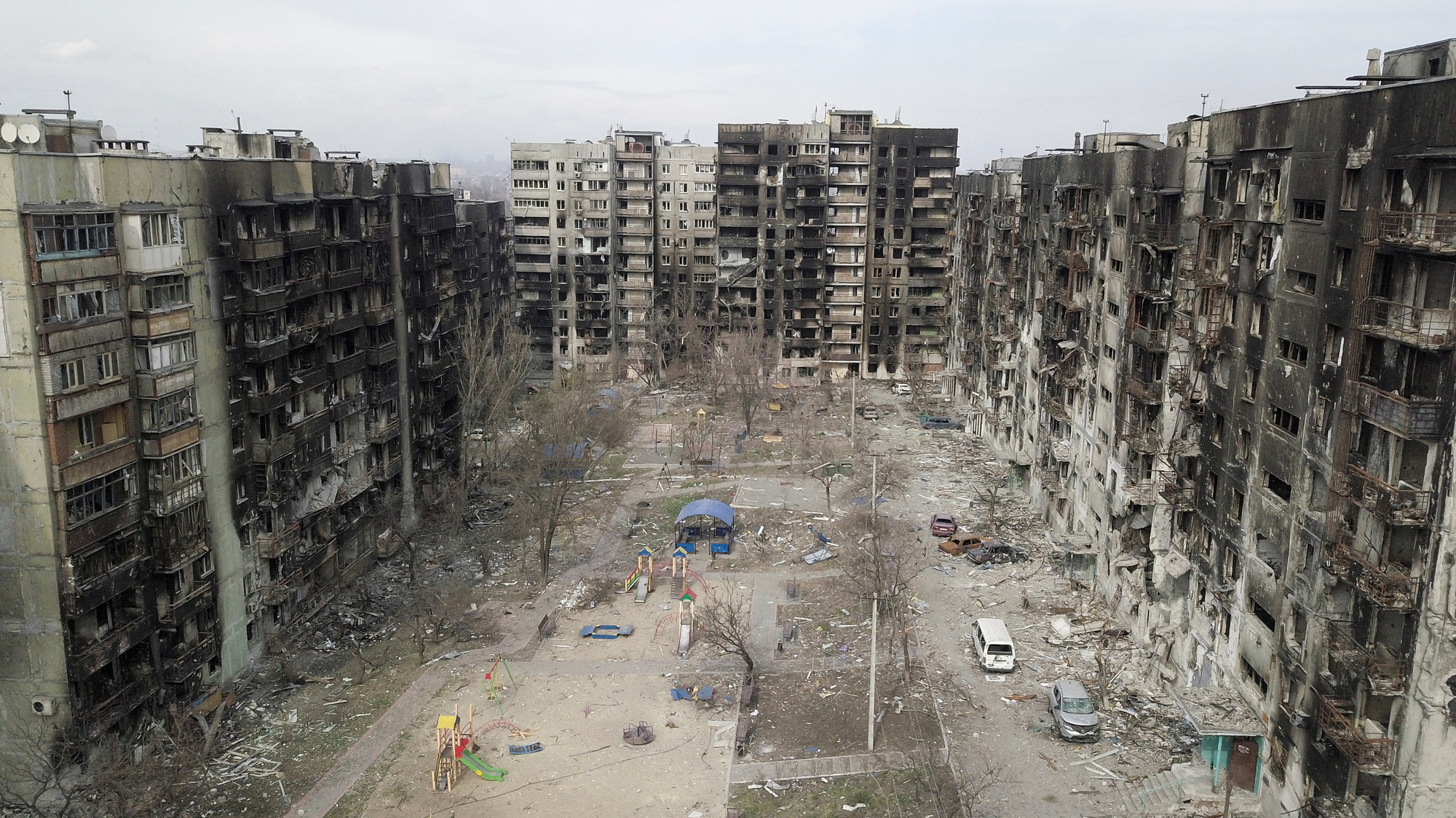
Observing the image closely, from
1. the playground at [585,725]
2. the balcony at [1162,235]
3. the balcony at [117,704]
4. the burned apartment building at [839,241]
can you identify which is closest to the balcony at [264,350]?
the balcony at [117,704]

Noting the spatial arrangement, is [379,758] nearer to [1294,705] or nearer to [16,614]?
[16,614]

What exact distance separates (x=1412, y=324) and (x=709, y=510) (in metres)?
33.7

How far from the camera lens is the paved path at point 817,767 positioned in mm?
31484

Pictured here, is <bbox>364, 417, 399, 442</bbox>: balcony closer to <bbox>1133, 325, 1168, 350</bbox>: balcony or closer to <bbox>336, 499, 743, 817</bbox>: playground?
<bbox>336, 499, 743, 817</bbox>: playground

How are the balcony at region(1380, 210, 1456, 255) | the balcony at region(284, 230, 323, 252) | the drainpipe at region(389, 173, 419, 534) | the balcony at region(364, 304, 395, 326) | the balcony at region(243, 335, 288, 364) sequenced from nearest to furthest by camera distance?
the balcony at region(1380, 210, 1456, 255) < the balcony at region(243, 335, 288, 364) < the balcony at region(284, 230, 323, 252) < the balcony at region(364, 304, 395, 326) < the drainpipe at region(389, 173, 419, 534)

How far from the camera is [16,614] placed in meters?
28.2

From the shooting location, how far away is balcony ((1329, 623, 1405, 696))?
22.9 m

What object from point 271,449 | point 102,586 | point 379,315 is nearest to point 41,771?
point 102,586

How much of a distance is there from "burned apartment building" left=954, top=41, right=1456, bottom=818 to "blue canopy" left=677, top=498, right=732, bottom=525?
15.6 metres

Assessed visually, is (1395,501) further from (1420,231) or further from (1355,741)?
(1420,231)

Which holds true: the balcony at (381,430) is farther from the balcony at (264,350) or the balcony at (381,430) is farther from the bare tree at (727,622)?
the bare tree at (727,622)

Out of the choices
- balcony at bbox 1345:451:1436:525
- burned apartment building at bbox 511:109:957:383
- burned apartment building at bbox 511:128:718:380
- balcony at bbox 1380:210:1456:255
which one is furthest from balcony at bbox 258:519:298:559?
burned apartment building at bbox 511:128:718:380

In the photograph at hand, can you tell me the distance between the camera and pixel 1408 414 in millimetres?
22281

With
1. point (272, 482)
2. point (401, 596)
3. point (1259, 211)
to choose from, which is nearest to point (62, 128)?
point (272, 482)
